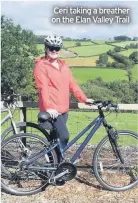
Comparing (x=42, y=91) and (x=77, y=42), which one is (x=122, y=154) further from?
(x=77, y=42)

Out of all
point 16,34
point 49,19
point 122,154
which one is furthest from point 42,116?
point 16,34

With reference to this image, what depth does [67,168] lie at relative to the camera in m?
3.77

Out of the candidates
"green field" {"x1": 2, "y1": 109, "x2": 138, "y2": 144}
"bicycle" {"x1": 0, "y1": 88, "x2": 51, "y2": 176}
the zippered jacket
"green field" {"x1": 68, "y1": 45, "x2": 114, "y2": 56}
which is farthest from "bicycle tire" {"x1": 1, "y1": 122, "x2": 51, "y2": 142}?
"green field" {"x1": 68, "y1": 45, "x2": 114, "y2": 56}

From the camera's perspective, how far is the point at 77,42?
673cm

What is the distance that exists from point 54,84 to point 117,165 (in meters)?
1.35

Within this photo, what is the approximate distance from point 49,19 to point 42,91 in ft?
5.29

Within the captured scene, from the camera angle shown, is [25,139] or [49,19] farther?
[49,19]

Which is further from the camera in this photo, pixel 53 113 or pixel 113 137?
pixel 113 137

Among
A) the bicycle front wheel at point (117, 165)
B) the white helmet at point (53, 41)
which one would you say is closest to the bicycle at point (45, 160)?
the bicycle front wheel at point (117, 165)

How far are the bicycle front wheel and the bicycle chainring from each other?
0.27 meters

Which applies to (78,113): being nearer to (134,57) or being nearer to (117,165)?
(117,165)

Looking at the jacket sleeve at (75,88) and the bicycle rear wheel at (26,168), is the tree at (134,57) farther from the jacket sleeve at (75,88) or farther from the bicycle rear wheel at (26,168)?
the bicycle rear wheel at (26,168)
